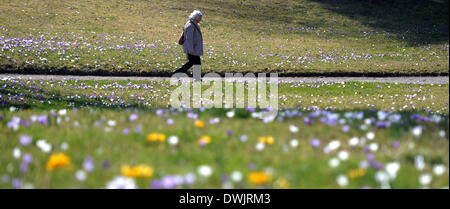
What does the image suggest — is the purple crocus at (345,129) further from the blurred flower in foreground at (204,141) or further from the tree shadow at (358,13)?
the tree shadow at (358,13)

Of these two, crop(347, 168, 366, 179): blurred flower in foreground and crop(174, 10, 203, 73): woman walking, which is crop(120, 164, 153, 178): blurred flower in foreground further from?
crop(174, 10, 203, 73): woman walking

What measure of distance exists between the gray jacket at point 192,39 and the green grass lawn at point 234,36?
122 inches

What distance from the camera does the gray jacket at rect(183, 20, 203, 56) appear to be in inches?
506

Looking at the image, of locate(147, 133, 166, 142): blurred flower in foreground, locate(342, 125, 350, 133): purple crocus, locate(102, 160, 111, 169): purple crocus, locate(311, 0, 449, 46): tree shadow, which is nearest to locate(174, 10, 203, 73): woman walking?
locate(342, 125, 350, 133): purple crocus

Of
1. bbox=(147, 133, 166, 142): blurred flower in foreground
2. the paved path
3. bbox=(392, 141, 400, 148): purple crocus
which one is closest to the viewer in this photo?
bbox=(392, 141, 400, 148): purple crocus

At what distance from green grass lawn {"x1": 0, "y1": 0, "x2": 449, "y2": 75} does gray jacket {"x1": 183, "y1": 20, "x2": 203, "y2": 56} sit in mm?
3094

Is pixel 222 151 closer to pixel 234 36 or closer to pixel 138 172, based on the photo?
pixel 138 172

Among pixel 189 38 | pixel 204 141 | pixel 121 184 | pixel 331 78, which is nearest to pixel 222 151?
pixel 204 141

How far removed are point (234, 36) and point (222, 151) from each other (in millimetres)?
23094

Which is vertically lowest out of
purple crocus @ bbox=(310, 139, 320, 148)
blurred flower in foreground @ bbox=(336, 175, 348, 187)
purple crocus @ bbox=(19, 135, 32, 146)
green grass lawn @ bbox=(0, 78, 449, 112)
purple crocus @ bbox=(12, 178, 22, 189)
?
green grass lawn @ bbox=(0, 78, 449, 112)

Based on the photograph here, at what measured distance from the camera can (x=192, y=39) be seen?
12.9 metres

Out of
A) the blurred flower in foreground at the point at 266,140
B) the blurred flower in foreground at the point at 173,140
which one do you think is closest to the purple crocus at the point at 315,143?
the blurred flower in foreground at the point at 266,140

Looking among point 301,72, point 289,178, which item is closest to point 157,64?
point 301,72
